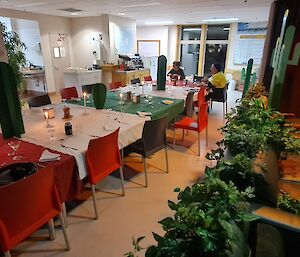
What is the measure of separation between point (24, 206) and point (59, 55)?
709 cm

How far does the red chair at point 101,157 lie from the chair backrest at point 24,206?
0.42 metres

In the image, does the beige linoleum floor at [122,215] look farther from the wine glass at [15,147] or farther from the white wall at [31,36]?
the white wall at [31,36]

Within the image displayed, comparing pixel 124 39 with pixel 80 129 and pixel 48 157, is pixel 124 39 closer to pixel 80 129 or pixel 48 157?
pixel 80 129

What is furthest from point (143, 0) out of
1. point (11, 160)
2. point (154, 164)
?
point (11, 160)

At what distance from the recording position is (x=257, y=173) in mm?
1469

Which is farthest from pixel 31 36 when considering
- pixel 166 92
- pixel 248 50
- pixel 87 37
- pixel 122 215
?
pixel 248 50

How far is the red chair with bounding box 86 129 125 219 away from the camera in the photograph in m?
1.90

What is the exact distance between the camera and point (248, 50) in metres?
8.78

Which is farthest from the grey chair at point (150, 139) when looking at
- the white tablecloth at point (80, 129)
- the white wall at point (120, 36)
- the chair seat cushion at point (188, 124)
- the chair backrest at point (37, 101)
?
the white wall at point (120, 36)

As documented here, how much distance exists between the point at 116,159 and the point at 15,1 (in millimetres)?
4747

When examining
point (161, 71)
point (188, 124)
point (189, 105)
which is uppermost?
point (161, 71)

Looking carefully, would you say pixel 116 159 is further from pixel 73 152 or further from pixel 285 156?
pixel 285 156

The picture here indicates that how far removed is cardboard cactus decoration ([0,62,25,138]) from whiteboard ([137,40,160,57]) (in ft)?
30.0

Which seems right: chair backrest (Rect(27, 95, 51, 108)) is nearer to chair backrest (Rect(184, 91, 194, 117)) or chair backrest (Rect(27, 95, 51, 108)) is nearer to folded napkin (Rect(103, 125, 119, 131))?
folded napkin (Rect(103, 125, 119, 131))
